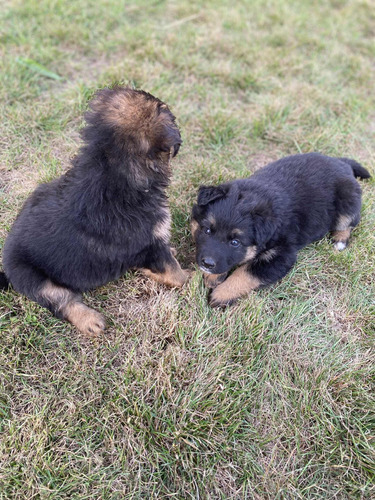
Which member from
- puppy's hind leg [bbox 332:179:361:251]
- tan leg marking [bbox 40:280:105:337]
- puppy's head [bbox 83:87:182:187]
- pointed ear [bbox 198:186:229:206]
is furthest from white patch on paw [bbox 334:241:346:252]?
tan leg marking [bbox 40:280:105:337]

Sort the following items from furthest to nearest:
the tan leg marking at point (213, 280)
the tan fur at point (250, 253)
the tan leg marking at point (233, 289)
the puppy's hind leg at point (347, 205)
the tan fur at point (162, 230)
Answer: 1. the puppy's hind leg at point (347, 205)
2. the tan leg marking at point (213, 280)
3. the tan leg marking at point (233, 289)
4. the tan fur at point (250, 253)
5. the tan fur at point (162, 230)

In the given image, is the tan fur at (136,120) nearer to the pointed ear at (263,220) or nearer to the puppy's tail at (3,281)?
the pointed ear at (263,220)

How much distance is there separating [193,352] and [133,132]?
176cm

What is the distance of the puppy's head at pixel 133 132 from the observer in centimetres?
250

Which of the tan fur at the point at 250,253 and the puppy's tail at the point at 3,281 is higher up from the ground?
the tan fur at the point at 250,253

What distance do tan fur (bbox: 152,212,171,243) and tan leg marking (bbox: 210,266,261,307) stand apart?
2.32 ft

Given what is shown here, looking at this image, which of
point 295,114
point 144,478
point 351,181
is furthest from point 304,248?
point 144,478

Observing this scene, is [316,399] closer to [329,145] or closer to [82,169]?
[82,169]

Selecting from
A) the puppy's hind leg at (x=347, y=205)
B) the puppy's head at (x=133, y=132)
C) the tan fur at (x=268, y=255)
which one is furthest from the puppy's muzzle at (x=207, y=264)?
the puppy's hind leg at (x=347, y=205)

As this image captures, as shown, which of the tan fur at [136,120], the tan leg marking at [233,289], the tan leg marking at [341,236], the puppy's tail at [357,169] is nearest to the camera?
the tan fur at [136,120]

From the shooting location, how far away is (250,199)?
123 inches

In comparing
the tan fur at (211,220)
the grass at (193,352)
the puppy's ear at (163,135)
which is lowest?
the grass at (193,352)

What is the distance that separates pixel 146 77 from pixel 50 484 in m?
4.73

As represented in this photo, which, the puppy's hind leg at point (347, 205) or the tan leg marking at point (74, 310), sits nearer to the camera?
the tan leg marking at point (74, 310)
